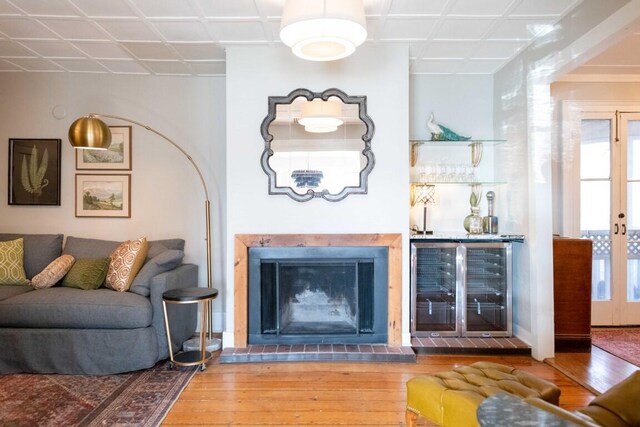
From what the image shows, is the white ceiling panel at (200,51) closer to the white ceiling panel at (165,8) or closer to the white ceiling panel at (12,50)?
the white ceiling panel at (165,8)

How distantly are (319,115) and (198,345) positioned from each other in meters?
2.29

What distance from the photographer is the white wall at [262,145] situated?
3566mm

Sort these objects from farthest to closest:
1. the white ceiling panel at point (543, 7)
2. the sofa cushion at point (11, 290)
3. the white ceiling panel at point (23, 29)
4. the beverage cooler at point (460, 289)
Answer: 1. the beverage cooler at point (460, 289)
2. the sofa cushion at point (11, 290)
3. the white ceiling panel at point (23, 29)
4. the white ceiling panel at point (543, 7)

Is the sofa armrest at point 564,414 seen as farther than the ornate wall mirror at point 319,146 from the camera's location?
No

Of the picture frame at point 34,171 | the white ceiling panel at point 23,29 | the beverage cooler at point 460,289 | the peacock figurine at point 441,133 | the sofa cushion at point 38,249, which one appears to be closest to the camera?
the white ceiling panel at point 23,29

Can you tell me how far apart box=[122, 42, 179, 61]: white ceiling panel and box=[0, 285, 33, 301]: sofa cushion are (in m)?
2.23

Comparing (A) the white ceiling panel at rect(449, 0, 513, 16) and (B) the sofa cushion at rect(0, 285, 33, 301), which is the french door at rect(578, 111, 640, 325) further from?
(B) the sofa cushion at rect(0, 285, 33, 301)

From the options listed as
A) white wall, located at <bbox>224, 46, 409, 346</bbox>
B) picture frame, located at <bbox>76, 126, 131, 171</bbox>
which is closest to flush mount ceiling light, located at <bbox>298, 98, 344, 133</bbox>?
white wall, located at <bbox>224, 46, 409, 346</bbox>

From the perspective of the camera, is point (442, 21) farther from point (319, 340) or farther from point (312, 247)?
point (319, 340)

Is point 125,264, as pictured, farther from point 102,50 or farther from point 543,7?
point 543,7

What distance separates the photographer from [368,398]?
8.84ft

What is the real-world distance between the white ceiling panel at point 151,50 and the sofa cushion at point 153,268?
5.75 ft

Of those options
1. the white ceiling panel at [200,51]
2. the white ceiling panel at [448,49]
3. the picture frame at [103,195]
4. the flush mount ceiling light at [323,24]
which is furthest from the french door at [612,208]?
the picture frame at [103,195]

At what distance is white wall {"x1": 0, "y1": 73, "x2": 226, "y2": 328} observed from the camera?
14.0 feet
